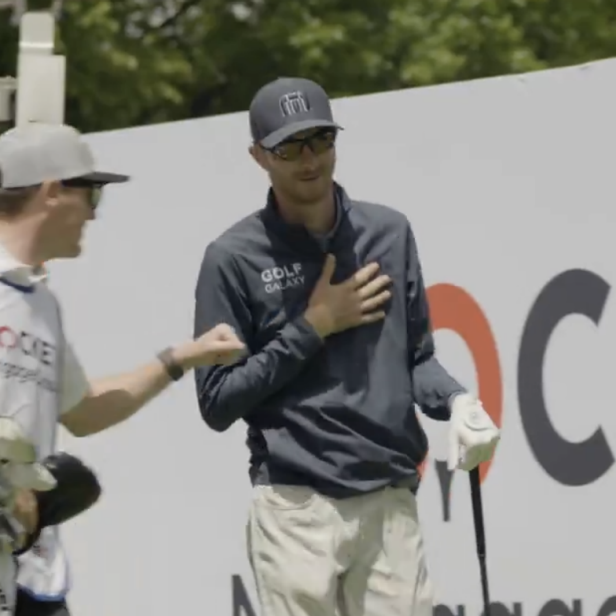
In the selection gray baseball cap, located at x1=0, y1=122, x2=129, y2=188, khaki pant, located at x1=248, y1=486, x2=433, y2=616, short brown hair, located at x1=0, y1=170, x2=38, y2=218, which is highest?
gray baseball cap, located at x1=0, y1=122, x2=129, y2=188

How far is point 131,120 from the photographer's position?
50.2 ft

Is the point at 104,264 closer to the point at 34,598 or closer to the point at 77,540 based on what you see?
the point at 77,540

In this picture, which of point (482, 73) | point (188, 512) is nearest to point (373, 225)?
point (188, 512)

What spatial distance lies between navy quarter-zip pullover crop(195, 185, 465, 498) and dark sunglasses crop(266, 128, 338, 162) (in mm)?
154

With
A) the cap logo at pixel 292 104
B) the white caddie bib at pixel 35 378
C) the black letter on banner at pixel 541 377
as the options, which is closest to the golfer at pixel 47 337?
the white caddie bib at pixel 35 378

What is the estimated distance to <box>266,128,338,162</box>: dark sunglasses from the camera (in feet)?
15.5

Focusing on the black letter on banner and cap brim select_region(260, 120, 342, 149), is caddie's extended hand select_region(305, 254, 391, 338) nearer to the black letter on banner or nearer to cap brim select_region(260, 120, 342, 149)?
cap brim select_region(260, 120, 342, 149)

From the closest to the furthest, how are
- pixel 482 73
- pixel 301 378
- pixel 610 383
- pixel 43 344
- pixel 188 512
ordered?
pixel 43 344 → pixel 301 378 → pixel 610 383 → pixel 188 512 → pixel 482 73

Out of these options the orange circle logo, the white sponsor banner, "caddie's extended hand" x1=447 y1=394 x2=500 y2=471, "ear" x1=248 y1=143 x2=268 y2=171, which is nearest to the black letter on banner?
the white sponsor banner

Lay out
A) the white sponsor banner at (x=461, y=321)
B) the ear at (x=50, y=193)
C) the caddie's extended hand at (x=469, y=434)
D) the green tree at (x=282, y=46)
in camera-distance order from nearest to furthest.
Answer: the ear at (x=50, y=193) → the caddie's extended hand at (x=469, y=434) → the white sponsor banner at (x=461, y=321) → the green tree at (x=282, y=46)

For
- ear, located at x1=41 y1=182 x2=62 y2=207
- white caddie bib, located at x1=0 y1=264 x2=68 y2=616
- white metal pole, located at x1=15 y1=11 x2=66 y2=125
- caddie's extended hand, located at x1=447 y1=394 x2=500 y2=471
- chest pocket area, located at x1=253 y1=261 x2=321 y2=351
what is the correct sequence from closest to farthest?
white caddie bib, located at x1=0 y1=264 x2=68 y2=616 < ear, located at x1=41 y1=182 x2=62 y2=207 < caddie's extended hand, located at x1=447 y1=394 x2=500 y2=471 < chest pocket area, located at x1=253 y1=261 x2=321 y2=351 < white metal pole, located at x1=15 y1=11 x2=66 y2=125

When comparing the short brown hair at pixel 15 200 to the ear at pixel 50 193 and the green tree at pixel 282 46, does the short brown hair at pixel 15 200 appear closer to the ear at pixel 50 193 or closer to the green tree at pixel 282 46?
the ear at pixel 50 193

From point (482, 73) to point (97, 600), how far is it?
8.23 metres

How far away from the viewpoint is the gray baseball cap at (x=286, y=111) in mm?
4742
